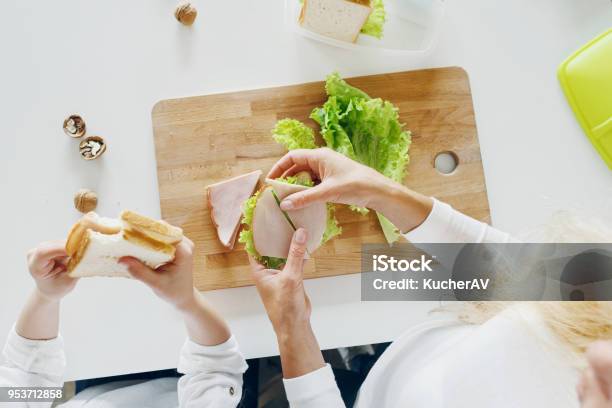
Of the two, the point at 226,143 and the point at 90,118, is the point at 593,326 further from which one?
the point at 90,118

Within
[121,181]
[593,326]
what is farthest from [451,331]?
[121,181]

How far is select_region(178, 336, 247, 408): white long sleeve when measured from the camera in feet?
3.92

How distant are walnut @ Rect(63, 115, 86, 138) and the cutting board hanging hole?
3.44 feet

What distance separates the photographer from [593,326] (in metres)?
0.86

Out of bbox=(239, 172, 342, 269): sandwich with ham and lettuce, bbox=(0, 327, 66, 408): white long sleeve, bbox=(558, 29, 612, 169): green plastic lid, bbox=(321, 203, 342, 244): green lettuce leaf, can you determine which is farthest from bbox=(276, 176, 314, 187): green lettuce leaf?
bbox=(558, 29, 612, 169): green plastic lid

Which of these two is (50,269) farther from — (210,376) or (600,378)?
(600,378)

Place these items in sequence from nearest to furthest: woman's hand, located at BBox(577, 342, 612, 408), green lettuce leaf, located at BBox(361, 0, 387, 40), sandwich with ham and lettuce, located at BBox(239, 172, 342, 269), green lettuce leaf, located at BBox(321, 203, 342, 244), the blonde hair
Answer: woman's hand, located at BBox(577, 342, 612, 408)
the blonde hair
sandwich with ham and lettuce, located at BBox(239, 172, 342, 269)
green lettuce leaf, located at BBox(321, 203, 342, 244)
green lettuce leaf, located at BBox(361, 0, 387, 40)

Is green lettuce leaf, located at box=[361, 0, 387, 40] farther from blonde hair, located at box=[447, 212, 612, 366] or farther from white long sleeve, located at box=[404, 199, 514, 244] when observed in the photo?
blonde hair, located at box=[447, 212, 612, 366]

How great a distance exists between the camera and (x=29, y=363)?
4.02ft

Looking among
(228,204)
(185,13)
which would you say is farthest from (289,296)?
(185,13)

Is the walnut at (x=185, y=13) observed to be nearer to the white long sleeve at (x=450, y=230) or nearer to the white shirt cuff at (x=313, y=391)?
the white long sleeve at (x=450, y=230)

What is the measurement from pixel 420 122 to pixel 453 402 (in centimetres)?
84

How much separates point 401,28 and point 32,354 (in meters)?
1.36

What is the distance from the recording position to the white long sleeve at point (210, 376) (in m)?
1.19
